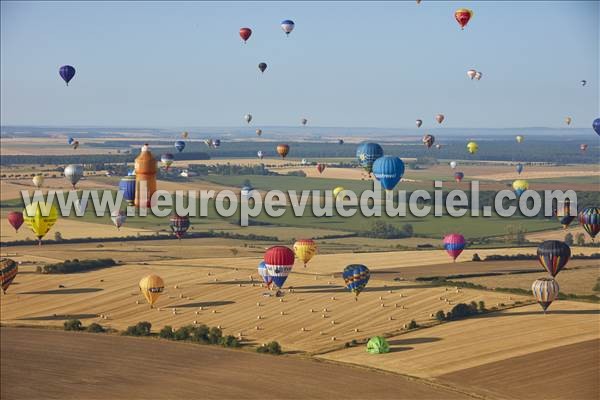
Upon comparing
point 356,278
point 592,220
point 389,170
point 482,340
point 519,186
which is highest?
point 519,186

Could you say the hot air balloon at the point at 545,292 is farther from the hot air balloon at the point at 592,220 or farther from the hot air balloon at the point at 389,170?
the hot air balloon at the point at 389,170

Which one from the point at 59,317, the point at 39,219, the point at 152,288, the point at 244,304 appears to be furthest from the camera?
the point at 39,219

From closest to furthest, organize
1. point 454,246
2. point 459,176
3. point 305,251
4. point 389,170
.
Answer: point 305,251 → point 389,170 → point 454,246 → point 459,176

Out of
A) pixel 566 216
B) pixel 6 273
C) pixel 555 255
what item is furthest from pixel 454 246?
pixel 6 273

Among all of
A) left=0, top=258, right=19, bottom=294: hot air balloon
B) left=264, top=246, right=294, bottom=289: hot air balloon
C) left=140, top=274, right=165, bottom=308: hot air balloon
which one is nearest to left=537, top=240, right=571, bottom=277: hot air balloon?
left=264, top=246, right=294, bottom=289: hot air balloon

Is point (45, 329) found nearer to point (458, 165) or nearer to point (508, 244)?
point (508, 244)

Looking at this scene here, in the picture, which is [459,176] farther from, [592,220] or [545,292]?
[545,292]

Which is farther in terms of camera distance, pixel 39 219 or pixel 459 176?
pixel 459 176

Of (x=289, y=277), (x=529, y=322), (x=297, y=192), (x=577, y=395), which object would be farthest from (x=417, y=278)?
(x=297, y=192)

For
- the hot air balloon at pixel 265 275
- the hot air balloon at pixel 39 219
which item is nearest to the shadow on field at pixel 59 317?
the hot air balloon at pixel 265 275
